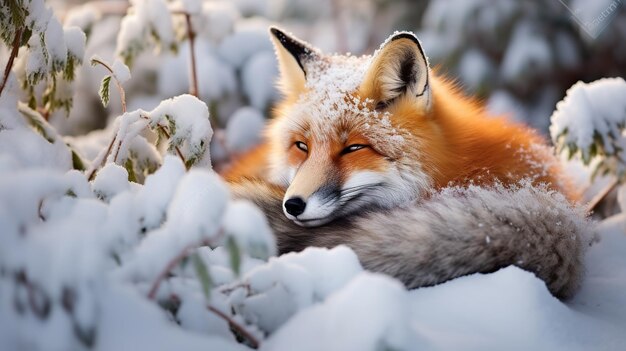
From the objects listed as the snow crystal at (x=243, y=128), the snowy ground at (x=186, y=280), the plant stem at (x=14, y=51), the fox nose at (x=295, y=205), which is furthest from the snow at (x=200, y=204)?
the snow crystal at (x=243, y=128)

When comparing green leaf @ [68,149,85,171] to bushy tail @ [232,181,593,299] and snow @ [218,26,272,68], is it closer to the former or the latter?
bushy tail @ [232,181,593,299]

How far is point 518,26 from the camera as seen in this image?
468cm

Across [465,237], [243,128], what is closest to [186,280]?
[465,237]

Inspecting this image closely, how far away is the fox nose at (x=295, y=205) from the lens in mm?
1440

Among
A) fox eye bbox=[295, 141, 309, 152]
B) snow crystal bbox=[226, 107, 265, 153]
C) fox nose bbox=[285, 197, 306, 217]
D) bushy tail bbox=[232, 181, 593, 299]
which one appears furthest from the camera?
snow crystal bbox=[226, 107, 265, 153]

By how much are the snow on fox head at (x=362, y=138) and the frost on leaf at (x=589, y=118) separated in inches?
25.4

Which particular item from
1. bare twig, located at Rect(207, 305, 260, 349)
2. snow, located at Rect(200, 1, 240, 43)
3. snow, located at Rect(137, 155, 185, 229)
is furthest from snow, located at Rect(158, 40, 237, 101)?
bare twig, located at Rect(207, 305, 260, 349)

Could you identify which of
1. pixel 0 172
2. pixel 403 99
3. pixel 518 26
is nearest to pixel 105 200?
pixel 0 172

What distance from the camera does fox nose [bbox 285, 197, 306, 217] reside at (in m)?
1.44

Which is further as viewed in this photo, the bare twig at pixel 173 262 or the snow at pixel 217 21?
the snow at pixel 217 21

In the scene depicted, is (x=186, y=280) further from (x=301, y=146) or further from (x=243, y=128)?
(x=243, y=128)

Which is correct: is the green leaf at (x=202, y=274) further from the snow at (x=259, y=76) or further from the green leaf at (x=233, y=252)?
the snow at (x=259, y=76)

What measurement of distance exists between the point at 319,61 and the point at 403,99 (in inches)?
14.1

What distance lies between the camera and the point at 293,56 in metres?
1.84
